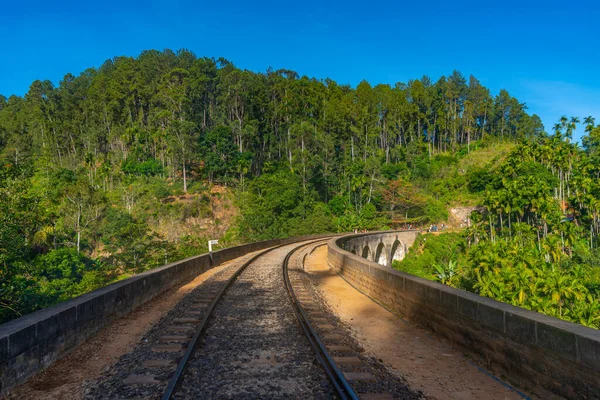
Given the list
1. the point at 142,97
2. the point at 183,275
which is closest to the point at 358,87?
the point at 142,97

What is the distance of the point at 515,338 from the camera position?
4898mm

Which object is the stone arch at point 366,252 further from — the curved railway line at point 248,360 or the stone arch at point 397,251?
the curved railway line at point 248,360

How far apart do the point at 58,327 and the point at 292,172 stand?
210 ft

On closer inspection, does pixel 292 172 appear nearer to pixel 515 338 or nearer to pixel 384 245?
pixel 384 245

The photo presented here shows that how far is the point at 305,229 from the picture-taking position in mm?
57000

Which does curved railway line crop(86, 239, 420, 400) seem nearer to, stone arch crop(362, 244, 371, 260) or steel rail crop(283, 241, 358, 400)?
steel rail crop(283, 241, 358, 400)

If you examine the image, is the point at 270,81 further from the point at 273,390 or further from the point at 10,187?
the point at 273,390

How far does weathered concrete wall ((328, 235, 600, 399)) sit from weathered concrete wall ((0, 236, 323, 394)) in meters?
6.16

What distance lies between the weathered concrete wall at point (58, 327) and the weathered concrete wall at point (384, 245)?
23676mm

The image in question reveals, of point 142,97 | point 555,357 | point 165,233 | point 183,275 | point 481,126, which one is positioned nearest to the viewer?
point 555,357

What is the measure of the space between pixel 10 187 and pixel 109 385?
12.7 m

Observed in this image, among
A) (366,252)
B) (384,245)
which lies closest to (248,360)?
(366,252)

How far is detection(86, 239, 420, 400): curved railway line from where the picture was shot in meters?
4.80

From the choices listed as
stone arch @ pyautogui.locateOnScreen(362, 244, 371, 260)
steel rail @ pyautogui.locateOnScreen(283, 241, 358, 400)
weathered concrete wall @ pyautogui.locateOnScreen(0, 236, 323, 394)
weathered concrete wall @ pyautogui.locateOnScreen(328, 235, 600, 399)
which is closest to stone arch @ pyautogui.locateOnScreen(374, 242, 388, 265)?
stone arch @ pyautogui.locateOnScreen(362, 244, 371, 260)
